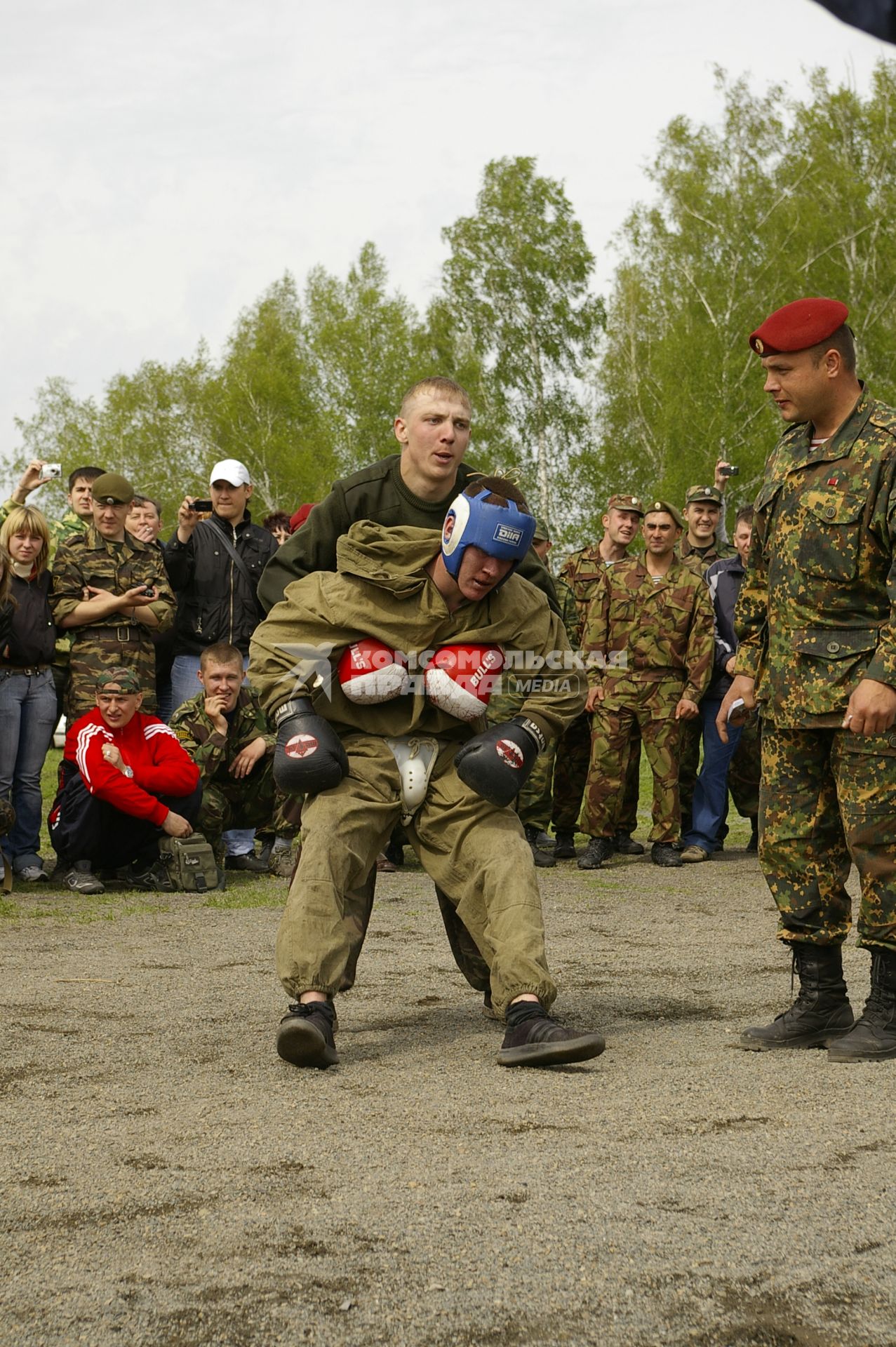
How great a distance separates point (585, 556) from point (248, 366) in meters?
40.5

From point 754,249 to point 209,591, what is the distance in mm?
32059

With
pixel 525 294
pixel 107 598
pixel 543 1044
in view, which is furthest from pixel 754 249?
pixel 543 1044

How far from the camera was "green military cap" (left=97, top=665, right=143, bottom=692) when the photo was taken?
8.90 metres

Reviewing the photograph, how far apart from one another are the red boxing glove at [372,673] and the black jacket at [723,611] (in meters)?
6.03

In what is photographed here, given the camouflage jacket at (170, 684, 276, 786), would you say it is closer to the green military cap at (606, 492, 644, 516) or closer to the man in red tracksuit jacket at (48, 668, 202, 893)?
the man in red tracksuit jacket at (48, 668, 202, 893)

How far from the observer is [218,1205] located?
3379 millimetres

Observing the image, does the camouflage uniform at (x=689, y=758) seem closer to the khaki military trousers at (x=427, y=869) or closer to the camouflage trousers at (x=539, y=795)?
the camouflage trousers at (x=539, y=795)

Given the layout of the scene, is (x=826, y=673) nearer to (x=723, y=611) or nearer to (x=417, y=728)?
(x=417, y=728)

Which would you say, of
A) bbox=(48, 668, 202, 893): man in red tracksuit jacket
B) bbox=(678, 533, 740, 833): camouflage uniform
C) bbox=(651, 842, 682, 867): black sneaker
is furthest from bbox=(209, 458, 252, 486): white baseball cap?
bbox=(651, 842, 682, 867): black sneaker

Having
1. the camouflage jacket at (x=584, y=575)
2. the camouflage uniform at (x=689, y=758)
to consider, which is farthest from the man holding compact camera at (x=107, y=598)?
the camouflage uniform at (x=689, y=758)

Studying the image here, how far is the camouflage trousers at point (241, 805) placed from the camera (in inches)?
378

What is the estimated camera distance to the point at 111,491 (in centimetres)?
973

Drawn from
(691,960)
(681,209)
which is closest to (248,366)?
(681,209)

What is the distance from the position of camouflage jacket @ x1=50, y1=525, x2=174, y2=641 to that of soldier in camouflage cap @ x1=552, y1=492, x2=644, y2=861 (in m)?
2.97
